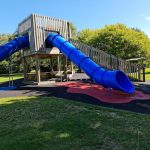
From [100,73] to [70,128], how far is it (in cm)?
783

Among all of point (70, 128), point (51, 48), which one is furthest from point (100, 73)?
point (51, 48)

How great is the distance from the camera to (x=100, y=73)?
51.9ft

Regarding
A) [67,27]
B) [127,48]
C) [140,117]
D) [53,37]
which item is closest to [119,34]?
[127,48]

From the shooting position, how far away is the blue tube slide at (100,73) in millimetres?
14492

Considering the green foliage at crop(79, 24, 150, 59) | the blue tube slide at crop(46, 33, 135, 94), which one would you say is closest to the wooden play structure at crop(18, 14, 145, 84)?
the blue tube slide at crop(46, 33, 135, 94)

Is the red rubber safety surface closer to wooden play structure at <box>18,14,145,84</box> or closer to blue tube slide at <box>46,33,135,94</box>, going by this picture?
blue tube slide at <box>46,33,135,94</box>

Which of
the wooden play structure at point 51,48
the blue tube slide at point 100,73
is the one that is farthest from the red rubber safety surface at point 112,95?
the wooden play structure at point 51,48

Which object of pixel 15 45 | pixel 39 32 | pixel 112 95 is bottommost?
pixel 112 95

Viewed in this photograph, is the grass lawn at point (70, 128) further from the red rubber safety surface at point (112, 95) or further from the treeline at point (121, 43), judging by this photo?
the treeline at point (121, 43)

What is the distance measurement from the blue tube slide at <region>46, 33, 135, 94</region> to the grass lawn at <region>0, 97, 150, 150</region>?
3.12 meters

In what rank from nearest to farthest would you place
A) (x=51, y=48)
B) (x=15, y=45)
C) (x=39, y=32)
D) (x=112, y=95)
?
(x=112, y=95) → (x=39, y=32) → (x=51, y=48) → (x=15, y=45)

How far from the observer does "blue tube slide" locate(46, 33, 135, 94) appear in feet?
47.5

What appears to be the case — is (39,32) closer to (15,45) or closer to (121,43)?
(15,45)

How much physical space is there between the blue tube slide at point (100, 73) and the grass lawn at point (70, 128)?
3.12m
